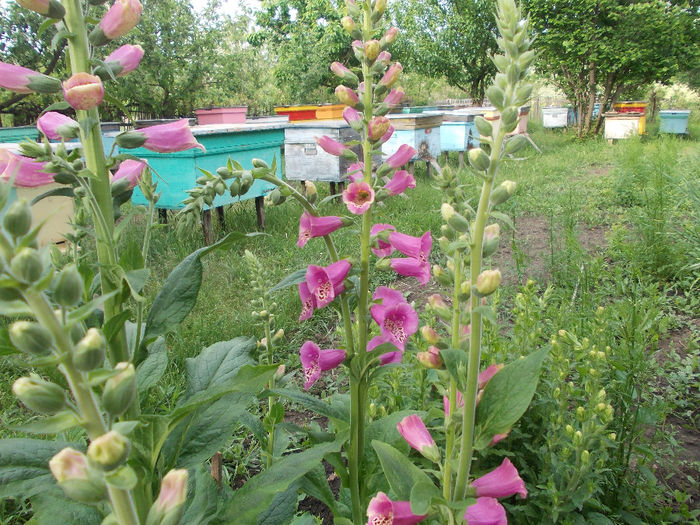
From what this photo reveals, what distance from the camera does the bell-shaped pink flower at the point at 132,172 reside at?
1.11 m

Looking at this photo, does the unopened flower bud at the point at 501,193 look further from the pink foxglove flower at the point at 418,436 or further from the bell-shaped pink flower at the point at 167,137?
the bell-shaped pink flower at the point at 167,137

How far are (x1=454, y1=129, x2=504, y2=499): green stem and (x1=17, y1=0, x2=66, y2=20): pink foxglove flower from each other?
32.7 inches

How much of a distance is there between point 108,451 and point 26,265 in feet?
0.68

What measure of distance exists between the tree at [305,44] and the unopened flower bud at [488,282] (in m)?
21.8

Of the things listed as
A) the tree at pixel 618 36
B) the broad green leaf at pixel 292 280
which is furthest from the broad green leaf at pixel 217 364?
the tree at pixel 618 36

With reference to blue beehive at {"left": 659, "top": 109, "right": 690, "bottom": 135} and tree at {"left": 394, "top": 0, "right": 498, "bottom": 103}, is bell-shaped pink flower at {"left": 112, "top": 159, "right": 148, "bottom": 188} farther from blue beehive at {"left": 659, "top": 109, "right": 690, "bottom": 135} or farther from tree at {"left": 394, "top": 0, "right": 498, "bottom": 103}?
tree at {"left": 394, "top": 0, "right": 498, "bottom": 103}

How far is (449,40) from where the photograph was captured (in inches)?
828

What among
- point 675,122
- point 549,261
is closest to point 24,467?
point 549,261

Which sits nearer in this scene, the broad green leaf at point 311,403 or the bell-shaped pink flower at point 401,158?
the broad green leaf at point 311,403

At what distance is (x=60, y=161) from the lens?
3.17ft

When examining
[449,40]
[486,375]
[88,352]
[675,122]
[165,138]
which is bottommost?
[486,375]

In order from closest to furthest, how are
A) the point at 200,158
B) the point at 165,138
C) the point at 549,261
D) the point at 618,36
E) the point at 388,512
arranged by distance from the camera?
the point at 388,512
the point at 165,138
the point at 549,261
the point at 200,158
the point at 618,36

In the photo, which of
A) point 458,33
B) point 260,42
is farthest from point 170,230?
point 260,42

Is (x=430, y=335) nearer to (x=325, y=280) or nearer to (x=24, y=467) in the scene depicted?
(x=325, y=280)
